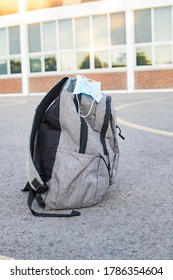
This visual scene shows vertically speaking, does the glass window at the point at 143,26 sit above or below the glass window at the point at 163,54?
above

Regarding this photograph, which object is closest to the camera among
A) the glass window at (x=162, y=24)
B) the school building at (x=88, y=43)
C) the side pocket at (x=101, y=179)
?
the side pocket at (x=101, y=179)

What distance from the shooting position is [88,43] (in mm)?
19344

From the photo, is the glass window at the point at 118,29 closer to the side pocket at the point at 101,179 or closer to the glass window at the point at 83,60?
the glass window at the point at 83,60

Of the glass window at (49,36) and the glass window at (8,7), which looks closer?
the glass window at (49,36)

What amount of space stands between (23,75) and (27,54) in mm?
903

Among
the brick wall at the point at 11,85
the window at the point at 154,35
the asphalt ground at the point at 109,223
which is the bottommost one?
the asphalt ground at the point at 109,223

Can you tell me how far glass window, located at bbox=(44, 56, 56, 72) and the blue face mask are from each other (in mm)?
17322

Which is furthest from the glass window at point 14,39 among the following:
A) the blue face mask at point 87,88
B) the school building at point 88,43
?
the blue face mask at point 87,88

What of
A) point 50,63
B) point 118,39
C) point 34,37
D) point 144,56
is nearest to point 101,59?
point 118,39

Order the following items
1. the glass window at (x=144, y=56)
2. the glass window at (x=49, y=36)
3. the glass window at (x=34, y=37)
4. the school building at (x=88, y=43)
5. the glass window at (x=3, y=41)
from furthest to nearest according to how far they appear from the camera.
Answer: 1. the glass window at (x=3, y=41)
2. the glass window at (x=34, y=37)
3. the glass window at (x=49, y=36)
4. the glass window at (x=144, y=56)
5. the school building at (x=88, y=43)

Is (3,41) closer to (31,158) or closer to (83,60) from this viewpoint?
(83,60)

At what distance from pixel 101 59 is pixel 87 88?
16.3 m

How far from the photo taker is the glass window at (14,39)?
21.0 m

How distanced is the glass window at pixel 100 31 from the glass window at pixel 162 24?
6.48 feet
